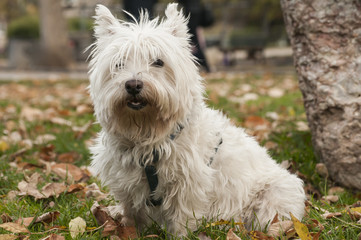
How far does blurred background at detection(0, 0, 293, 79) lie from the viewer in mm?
19625

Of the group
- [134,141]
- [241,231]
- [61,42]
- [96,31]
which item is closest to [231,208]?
Result: [241,231]

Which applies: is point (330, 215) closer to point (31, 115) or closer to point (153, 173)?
point (153, 173)

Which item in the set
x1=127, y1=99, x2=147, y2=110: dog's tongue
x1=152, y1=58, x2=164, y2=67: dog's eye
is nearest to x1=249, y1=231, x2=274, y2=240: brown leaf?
x1=127, y1=99, x2=147, y2=110: dog's tongue

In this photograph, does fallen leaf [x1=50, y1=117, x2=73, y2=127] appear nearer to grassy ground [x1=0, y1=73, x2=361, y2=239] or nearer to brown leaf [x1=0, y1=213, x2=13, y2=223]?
grassy ground [x1=0, y1=73, x2=361, y2=239]

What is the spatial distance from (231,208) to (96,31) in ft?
4.99

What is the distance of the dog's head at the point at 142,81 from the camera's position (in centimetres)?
283

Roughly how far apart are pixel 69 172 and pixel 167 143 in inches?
63.5

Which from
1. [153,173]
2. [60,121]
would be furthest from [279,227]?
[60,121]

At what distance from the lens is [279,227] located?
3080 mm

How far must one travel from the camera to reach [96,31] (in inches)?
124

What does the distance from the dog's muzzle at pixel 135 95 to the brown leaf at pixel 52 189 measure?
1216 mm

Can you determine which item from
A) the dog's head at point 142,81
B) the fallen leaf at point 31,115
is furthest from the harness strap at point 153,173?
the fallen leaf at point 31,115

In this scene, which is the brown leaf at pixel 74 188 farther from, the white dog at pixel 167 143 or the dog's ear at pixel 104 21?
the dog's ear at pixel 104 21

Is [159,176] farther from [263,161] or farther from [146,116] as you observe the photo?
[263,161]
